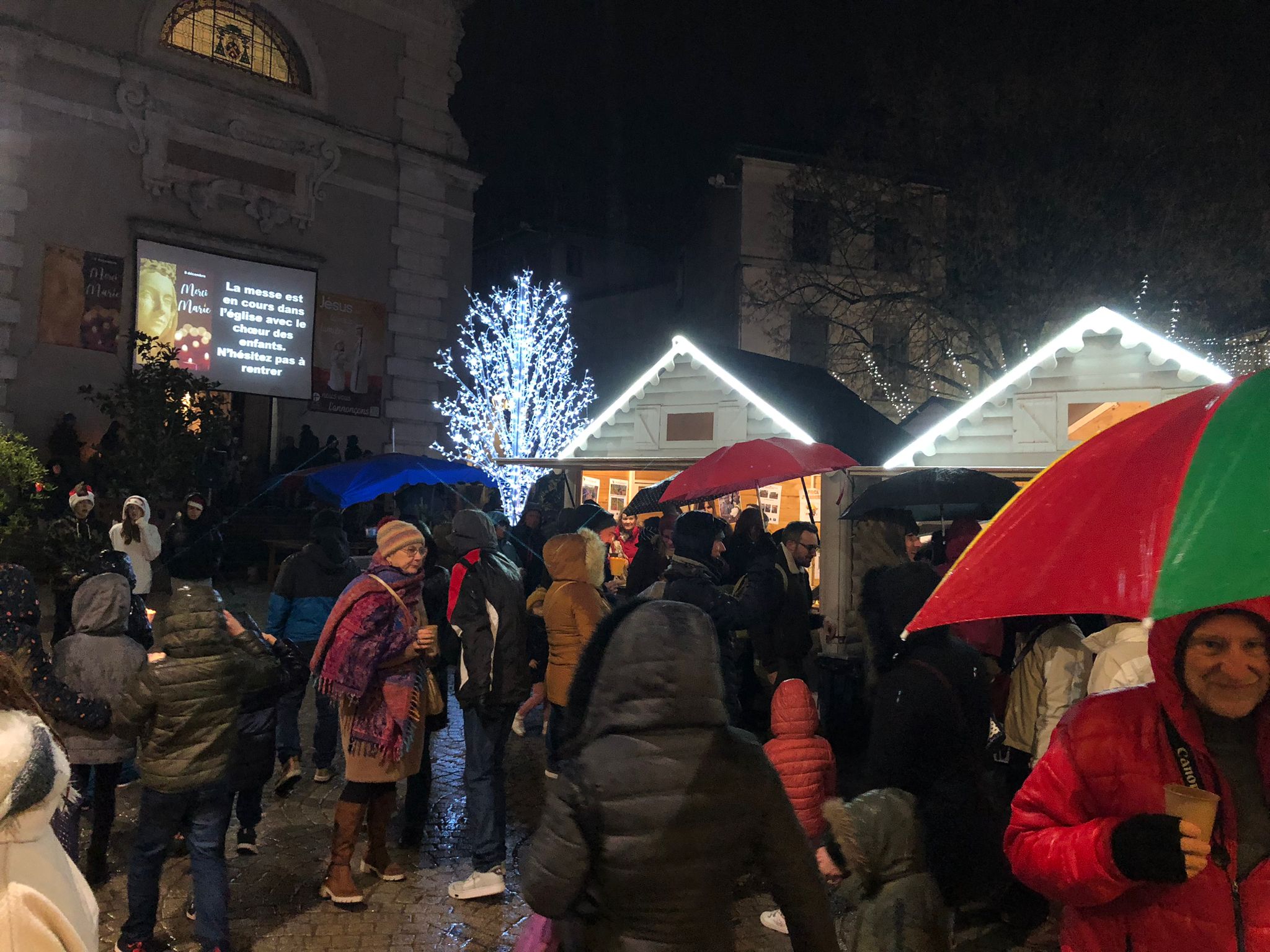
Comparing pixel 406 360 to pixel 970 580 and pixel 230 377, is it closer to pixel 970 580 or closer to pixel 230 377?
pixel 230 377

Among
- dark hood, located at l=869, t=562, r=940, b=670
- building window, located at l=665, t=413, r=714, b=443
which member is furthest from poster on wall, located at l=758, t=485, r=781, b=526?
dark hood, located at l=869, t=562, r=940, b=670

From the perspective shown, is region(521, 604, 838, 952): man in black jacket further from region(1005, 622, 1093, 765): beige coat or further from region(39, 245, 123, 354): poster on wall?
region(39, 245, 123, 354): poster on wall

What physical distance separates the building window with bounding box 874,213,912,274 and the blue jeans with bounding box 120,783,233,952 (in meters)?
19.4

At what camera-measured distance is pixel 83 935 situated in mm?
2348

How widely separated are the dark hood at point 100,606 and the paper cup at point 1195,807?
185 inches

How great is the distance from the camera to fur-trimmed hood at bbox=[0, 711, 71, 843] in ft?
7.09

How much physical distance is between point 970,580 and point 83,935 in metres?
2.39

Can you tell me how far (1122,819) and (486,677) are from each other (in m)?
3.52

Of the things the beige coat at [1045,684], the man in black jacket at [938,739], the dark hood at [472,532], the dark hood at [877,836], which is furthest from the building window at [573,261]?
the dark hood at [877,836]

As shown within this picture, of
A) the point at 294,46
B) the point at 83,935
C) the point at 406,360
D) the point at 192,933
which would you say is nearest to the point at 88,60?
the point at 294,46

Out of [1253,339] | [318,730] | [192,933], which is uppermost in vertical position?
[1253,339]

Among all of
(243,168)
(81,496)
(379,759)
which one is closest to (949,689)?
(379,759)

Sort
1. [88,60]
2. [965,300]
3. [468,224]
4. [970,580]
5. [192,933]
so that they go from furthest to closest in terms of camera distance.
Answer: [468,224] < [965,300] < [88,60] < [192,933] < [970,580]

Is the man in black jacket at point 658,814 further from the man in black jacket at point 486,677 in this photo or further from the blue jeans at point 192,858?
the man in black jacket at point 486,677
